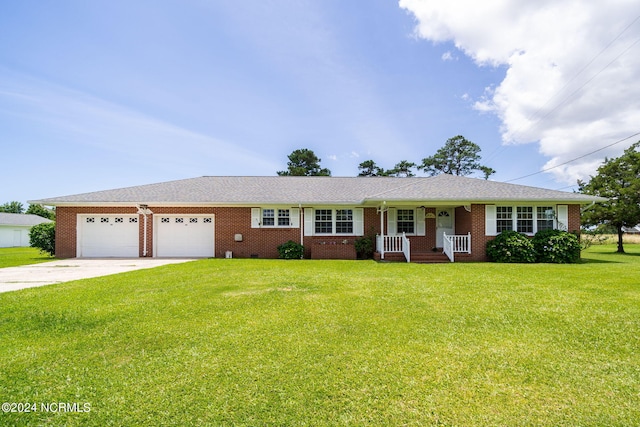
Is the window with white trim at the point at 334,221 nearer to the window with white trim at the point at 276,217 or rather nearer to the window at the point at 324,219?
the window at the point at 324,219

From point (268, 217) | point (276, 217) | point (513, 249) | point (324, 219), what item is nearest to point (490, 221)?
point (513, 249)

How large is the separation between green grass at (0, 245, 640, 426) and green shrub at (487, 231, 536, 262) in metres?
6.74

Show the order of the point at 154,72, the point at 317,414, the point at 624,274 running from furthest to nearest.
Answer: the point at 154,72 → the point at 624,274 → the point at 317,414

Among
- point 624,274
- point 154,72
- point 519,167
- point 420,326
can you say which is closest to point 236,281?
point 420,326

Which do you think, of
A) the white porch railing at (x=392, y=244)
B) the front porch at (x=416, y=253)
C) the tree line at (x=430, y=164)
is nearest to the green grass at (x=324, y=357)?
the front porch at (x=416, y=253)

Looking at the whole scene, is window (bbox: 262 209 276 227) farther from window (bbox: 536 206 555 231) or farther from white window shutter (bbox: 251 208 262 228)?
window (bbox: 536 206 555 231)

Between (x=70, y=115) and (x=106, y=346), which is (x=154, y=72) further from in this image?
(x=106, y=346)

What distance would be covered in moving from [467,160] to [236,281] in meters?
40.4

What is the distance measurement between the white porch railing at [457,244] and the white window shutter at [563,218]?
4420mm

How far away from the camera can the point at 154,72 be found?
478 inches

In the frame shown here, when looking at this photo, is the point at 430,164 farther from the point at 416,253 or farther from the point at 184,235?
the point at 184,235

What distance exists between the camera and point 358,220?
1563 centimetres

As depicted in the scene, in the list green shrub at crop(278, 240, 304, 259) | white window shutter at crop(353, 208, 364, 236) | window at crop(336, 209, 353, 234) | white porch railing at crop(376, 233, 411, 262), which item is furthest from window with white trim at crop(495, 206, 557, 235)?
green shrub at crop(278, 240, 304, 259)

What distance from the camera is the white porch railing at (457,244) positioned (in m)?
13.5
